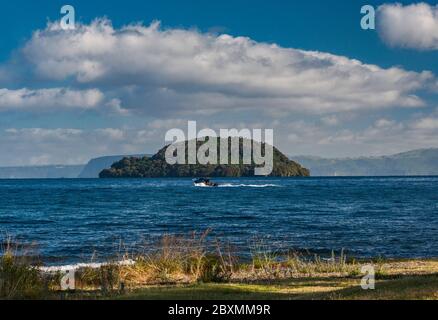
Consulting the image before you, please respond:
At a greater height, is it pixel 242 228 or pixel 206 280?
pixel 206 280

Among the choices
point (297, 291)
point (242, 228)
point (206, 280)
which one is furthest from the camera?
point (242, 228)

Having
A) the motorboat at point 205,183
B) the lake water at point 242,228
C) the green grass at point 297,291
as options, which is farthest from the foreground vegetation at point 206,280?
the motorboat at point 205,183

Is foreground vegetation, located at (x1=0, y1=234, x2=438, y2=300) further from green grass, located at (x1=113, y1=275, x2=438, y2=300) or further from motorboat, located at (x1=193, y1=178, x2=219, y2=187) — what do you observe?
motorboat, located at (x1=193, y1=178, x2=219, y2=187)

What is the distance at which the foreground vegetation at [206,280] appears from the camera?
Answer: 721 inches

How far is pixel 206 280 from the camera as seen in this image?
2469cm

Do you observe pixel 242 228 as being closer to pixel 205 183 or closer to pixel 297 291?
pixel 297 291

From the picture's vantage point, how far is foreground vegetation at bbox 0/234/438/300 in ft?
60.1

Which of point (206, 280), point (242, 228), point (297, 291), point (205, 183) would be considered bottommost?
point (242, 228)

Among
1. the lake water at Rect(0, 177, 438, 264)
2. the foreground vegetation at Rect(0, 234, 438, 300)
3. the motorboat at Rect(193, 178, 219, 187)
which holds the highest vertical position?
the motorboat at Rect(193, 178, 219, 187)

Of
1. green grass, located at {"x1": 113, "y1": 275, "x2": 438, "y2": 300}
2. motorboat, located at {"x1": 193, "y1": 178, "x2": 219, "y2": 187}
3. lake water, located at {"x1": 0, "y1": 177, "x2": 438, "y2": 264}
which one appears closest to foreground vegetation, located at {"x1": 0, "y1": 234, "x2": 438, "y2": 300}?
green grass, located at {"x1": 113, "y1": 275, "x2": 438, "y2": 300}

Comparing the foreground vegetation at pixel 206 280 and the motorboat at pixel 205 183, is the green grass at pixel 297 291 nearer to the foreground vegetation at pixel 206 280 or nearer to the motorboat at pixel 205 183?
the foreground vegetation at pixel 206 280

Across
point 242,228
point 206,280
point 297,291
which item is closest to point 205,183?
point 242,228
